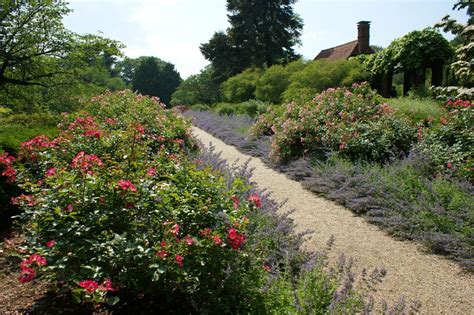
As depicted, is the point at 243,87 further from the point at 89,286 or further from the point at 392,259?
the point at 89,286

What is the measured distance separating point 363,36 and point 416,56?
11.4m

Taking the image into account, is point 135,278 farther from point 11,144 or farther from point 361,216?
point 11,144

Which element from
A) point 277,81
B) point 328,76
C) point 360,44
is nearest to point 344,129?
point 328,76

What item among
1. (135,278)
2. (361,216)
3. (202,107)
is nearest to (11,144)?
(135,278)

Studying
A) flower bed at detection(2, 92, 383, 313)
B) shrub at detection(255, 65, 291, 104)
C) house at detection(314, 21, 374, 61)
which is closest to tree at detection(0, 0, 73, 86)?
flower bed at detection(2, 92, 383, 313)

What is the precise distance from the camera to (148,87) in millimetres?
51094

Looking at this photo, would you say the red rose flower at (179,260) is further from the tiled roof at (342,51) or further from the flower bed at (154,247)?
the tiled roof at (342,51)

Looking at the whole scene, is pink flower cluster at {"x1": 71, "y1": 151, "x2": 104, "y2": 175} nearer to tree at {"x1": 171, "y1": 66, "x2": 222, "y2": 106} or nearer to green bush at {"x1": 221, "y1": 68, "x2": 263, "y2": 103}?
green bush at {"x1": 221, "y1": 68, "x2": 263, "y2": 103}

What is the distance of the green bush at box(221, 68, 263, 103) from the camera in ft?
83.9

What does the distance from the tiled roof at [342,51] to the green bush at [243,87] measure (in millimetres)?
5606

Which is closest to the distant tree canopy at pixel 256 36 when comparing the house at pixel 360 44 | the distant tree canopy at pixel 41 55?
the house at pixel 360 44

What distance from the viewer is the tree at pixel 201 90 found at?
34116 mm

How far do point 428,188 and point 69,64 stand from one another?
465 inches

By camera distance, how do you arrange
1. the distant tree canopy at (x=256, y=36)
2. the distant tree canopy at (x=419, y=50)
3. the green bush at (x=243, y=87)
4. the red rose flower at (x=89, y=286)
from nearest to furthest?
the red rose flower at (x=89, y=286), the distant tree canopy at (x=419, y=50), the green bush at (x=243, y=87), the distant tree canopy at (x=256, y=36)
